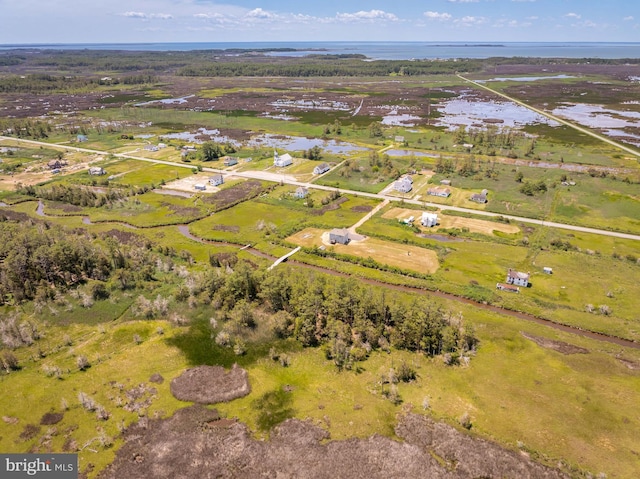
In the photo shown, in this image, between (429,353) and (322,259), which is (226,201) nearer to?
(322,259)

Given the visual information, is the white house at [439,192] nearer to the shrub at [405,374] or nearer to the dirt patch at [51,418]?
the shrub at [405,374]

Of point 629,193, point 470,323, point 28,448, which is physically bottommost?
point 28,448

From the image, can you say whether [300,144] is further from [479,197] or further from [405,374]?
[405,374]

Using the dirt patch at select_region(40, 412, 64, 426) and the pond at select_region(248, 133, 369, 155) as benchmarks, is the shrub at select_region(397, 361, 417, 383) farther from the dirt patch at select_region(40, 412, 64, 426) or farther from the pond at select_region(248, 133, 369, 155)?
the pond at select_region(248, 133, 369, 155)

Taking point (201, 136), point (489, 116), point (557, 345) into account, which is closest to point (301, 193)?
point (557, 345)

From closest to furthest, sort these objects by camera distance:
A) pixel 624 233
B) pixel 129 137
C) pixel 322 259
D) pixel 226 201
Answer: pixel 322 259
pixel 624 233
pixel 226 201
pixel 129 137

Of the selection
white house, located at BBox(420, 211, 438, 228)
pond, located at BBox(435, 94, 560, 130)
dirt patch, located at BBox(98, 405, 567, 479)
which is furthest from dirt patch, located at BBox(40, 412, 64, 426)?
pond, located at BBox(435, 94, 560, 130)

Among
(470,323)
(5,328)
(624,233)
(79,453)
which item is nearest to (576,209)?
(624,233)
